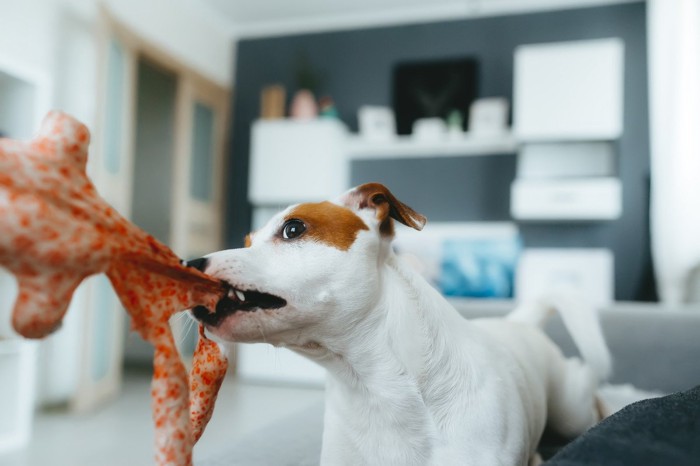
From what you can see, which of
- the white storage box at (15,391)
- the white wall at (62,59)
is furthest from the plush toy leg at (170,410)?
the white wall at (62,59)

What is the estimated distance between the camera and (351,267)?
3.05ft

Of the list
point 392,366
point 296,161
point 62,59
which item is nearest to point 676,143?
point 296,161

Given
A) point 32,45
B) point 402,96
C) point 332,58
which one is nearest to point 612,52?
point 402,96

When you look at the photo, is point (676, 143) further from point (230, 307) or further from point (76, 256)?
point (76, 256)

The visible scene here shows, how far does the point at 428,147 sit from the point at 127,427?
3.06 metres

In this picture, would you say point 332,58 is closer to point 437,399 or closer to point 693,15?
point 693,15

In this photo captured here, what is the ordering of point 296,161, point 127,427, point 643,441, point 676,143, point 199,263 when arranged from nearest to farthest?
point 643,441 < point 199,263 < point 127,427 < point 676,143 < point 296,161

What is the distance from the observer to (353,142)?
16.7 feet

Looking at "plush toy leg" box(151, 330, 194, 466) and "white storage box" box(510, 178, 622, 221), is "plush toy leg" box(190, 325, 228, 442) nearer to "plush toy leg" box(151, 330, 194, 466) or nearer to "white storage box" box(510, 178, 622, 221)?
"plush toy leg" box(151, 330, 194, 466)

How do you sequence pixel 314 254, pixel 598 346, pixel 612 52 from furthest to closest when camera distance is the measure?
1. pixel 612 52
2. pixel 598 346
3. pixel 314 254

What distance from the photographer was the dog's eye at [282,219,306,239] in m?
0.94

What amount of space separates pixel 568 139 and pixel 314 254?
3823mm

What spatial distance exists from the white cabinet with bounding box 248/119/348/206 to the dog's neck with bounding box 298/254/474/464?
382 centimetres

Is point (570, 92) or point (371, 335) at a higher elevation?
point (570, 92)
